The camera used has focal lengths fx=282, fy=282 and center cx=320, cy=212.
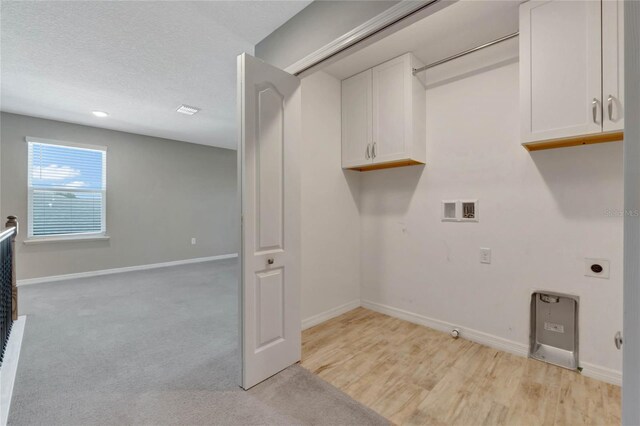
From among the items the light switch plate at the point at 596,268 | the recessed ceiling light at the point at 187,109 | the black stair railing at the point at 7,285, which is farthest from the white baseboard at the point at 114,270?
the light switch plate at the point at 596,268

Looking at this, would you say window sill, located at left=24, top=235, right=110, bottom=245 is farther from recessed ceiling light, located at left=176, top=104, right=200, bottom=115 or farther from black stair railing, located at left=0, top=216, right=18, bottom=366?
recessed ceiling light, located at left=176, top=104, right=200, bottom=115

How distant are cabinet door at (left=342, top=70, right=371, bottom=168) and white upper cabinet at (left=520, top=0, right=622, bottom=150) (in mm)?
1276

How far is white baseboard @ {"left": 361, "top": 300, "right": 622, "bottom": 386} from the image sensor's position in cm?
187

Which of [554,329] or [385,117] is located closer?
[554,329]

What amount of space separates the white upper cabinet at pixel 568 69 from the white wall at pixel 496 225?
1.04 ft

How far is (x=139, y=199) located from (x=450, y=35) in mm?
5508

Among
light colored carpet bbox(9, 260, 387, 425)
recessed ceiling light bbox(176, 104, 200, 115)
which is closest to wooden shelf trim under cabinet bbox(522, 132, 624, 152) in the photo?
light colored carpet bbox(9, 260, 387, 425)

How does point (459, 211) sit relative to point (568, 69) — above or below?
below

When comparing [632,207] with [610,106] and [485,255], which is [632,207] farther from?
[485,255]

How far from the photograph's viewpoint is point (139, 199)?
17.4 feet

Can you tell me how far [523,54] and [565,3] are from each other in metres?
0.32

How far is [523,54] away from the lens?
1.93 meters

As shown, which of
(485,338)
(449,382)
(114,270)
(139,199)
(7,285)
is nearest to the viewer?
(449,382)

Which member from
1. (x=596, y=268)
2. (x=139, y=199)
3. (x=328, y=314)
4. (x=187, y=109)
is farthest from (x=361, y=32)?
(x=139, y=199)
